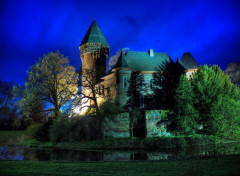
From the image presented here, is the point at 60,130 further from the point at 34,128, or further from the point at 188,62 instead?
the point at 188,62

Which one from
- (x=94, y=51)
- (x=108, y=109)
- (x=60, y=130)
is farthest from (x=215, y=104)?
(x=94, y=51)

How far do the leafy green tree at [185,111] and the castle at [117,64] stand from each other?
755 cm

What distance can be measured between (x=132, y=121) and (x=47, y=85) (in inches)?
452

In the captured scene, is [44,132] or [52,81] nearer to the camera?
[44,132]

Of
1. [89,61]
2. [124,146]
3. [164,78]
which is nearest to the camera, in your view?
[124,146]

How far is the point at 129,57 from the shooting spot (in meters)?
34.3

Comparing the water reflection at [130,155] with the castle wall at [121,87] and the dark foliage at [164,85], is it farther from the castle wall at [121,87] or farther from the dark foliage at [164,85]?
the dark foliage at [164,85]

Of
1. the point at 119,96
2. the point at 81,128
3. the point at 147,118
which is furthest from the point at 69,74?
the point at 147,118

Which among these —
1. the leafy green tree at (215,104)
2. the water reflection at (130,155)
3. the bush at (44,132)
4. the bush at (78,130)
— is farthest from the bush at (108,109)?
the leafy green tree at (215,104)

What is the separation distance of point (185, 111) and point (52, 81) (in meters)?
16.2

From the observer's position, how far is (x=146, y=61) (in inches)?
1368

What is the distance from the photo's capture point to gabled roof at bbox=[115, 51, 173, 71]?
109 ft

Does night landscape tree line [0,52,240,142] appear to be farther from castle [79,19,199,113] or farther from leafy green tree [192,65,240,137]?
castle [79,19,199,113]

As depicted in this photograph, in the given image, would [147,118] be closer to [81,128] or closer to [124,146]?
[124,146]
